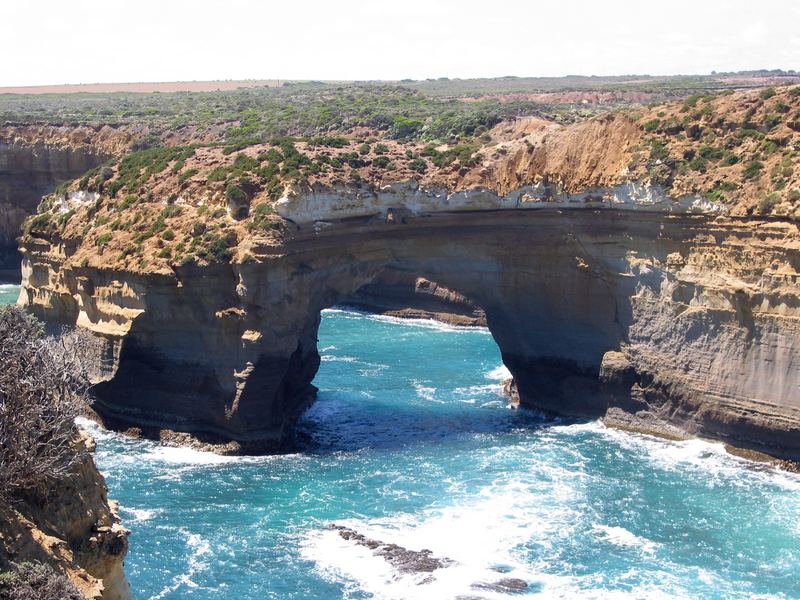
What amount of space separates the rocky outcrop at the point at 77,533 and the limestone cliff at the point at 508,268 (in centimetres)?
2050

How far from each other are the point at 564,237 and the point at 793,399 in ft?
38.0

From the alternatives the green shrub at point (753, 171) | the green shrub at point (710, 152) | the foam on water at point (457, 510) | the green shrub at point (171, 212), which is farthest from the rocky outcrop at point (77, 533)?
the green shrub at point (710, 152)

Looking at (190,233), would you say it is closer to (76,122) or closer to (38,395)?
(38,395)

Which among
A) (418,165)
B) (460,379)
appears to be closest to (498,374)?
(460,379)

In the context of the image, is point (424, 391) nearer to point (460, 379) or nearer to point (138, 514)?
point (460, 379)

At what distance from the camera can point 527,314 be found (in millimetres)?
49438

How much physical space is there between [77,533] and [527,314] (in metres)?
29.3

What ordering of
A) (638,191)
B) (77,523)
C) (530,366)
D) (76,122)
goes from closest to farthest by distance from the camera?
(77,523)
(638,191)
(530,366)
(76,122)

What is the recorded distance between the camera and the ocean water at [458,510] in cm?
3316

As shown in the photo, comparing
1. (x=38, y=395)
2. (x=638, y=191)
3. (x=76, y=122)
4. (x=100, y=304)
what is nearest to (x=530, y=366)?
(x=638, y=191)

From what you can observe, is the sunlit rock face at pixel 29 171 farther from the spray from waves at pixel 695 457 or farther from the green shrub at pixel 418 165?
the spray from waves at pixel 695 457

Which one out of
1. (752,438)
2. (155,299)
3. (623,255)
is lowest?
(752,438)

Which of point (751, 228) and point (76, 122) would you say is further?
point (76, 122)

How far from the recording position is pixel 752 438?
42844 millimetres
